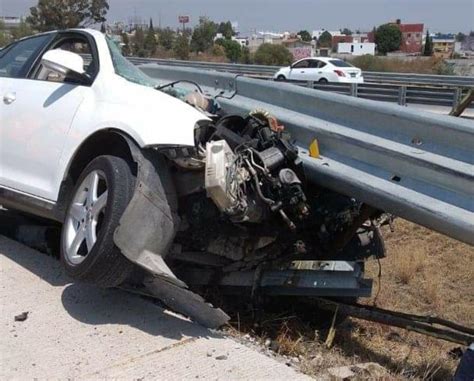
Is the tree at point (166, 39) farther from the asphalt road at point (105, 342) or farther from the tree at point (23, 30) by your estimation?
the asphalt road at point (105, 342)

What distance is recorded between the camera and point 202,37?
77.0 meters

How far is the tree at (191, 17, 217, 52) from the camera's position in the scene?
247ft

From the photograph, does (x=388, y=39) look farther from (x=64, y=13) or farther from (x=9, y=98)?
(x=9, y=98)

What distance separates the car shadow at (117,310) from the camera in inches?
165

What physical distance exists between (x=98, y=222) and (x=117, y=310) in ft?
1.93

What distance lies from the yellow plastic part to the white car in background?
83.4 ft

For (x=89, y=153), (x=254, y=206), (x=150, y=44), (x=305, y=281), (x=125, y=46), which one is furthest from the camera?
(x=150, y=44)

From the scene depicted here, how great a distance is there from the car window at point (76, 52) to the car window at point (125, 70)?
0.49ft

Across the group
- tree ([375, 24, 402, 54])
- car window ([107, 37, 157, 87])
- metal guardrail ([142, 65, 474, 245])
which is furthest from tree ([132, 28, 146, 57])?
metal guardrail ([142, 65, 474, 245])

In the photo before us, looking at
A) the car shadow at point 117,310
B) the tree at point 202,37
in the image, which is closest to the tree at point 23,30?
the tree at point 202,37

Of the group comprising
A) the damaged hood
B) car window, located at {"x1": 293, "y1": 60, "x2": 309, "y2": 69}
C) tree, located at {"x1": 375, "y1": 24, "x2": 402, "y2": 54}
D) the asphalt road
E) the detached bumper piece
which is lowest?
the asphalt road

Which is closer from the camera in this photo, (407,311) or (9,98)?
(9,98)

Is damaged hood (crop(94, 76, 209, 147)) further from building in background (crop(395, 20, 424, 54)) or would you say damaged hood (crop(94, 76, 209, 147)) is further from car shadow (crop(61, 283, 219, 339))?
building in background (crop(395, 20, 424, 54))

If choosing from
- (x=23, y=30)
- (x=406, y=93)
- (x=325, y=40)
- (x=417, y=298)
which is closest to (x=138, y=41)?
(x=23, y=30)
